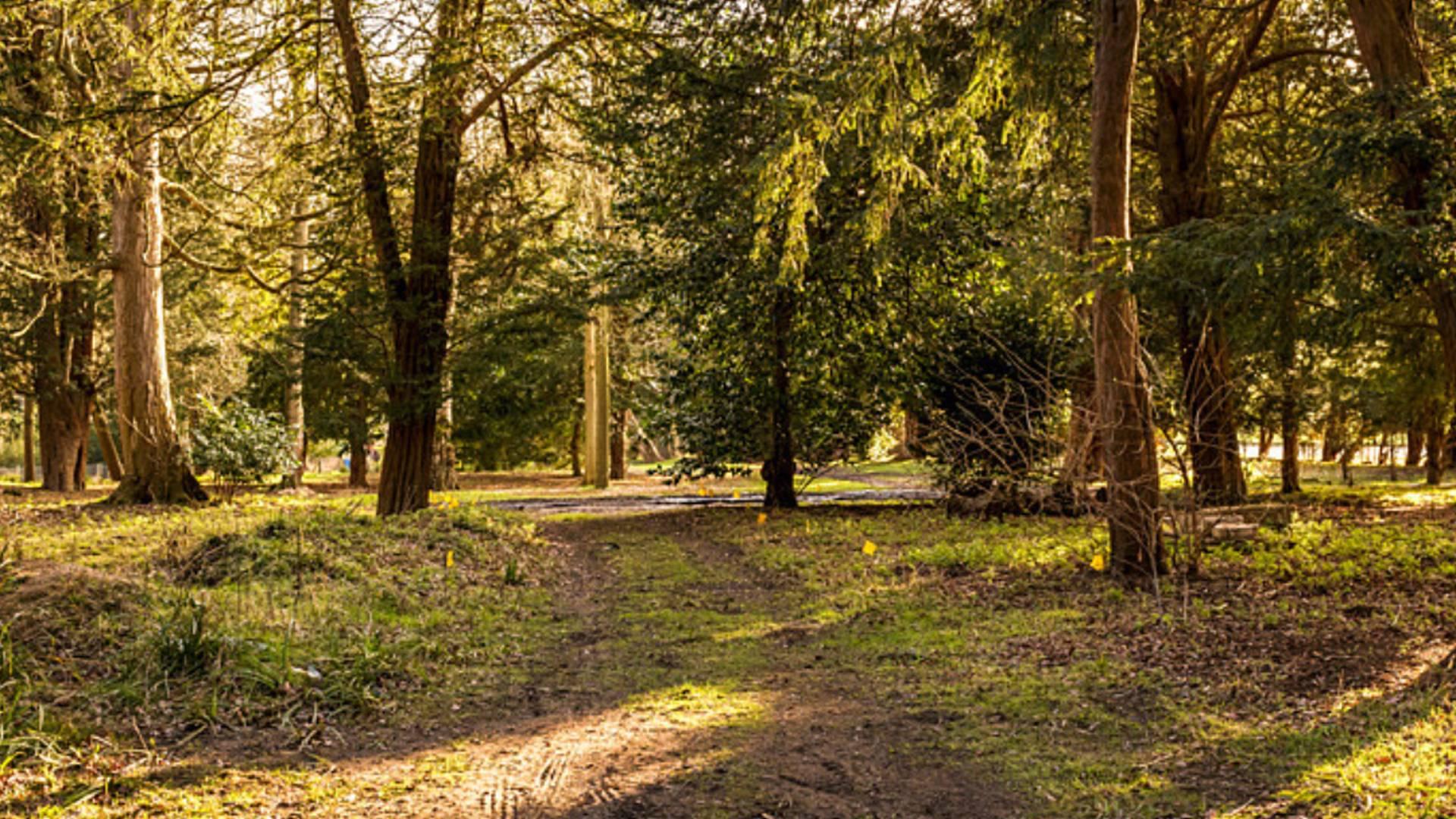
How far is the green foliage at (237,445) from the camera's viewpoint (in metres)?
16.9

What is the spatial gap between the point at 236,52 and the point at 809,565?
8.88 m

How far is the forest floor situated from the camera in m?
4.36

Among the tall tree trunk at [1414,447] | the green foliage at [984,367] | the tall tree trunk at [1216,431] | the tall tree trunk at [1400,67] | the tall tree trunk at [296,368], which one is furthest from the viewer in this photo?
the tall tree trunk at [1414,447]

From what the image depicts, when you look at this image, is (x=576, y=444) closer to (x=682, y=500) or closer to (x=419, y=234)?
(x=682, y=500)

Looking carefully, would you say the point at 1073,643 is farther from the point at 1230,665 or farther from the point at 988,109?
the point at 988,109

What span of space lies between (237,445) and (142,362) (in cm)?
195

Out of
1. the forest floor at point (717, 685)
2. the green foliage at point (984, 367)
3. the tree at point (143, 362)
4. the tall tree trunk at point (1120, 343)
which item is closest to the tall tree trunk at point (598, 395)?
the tree at point (143, 362)

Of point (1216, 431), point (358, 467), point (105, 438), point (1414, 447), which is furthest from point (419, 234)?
point (1414, 447)

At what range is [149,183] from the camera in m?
16.4

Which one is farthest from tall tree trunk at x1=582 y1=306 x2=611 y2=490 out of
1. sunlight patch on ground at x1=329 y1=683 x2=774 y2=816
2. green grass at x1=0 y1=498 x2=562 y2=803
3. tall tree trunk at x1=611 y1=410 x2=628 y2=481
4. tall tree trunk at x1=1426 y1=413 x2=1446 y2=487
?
tall tree trunk at x1=1426 y1=413 x2=1446 y2=487

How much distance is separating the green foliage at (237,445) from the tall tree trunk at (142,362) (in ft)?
1.28

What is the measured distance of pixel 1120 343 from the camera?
850 centimetres

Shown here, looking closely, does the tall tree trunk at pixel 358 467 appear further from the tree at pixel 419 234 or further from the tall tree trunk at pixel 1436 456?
the tall tree trunk at pixel 1436 456

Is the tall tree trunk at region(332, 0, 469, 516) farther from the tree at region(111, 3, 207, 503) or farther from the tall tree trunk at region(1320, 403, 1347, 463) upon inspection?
the tall tree trunk at region(1320, 403, 1347, 463)
